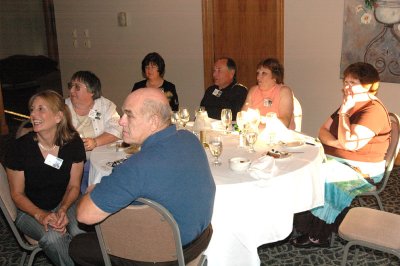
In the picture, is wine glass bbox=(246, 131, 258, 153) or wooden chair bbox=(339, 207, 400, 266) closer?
wooden chair bbox=(339, 207, 400, 266)

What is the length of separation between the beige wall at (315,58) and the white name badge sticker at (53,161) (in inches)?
128

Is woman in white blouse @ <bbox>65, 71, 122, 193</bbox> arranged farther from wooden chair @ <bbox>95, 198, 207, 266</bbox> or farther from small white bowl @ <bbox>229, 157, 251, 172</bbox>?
wooden chair @ <bbox>95, 198, 207, 266</bbox>

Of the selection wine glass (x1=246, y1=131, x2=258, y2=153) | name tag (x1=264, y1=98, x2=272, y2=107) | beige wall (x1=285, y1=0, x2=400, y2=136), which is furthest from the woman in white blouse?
beige wall (x1=285, y1=0, x2=400, y2=136)

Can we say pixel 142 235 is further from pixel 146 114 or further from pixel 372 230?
pixel 372 230

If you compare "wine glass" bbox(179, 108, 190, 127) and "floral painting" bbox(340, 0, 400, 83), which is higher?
"floral painting" bbox(340, 0, 400, 83)

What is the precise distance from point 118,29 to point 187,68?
1.40 meters

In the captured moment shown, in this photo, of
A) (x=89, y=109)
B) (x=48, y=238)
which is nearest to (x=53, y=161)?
(x=48, y=238)

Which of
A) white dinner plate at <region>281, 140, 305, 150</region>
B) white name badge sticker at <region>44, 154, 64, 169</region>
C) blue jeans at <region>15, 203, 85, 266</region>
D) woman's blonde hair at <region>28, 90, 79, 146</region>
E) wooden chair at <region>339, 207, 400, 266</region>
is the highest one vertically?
woman's blonde hair at <region>28, 90, 79, 146</region>

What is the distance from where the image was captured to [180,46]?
6.27 m

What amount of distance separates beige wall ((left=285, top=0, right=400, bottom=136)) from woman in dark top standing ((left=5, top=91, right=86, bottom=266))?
10.1ft

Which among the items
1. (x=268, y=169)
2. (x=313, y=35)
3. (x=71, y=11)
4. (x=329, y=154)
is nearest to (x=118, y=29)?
(x=71, y=11)

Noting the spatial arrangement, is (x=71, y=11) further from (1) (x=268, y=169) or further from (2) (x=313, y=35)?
(1) (x=268, y=169)

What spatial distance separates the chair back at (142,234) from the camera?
70.9 inches

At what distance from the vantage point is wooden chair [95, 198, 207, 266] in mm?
1802
